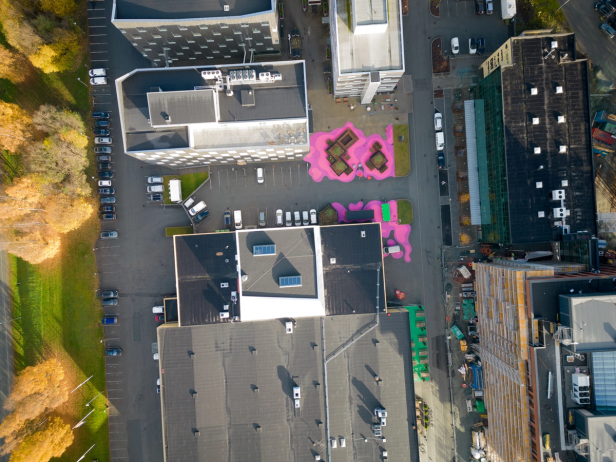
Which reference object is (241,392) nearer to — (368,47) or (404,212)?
(404,212)

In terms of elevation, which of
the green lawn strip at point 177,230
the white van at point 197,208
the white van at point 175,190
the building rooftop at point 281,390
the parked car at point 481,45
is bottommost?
the building rooftop at point 281,390

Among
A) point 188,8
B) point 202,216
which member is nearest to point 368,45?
point 188,8

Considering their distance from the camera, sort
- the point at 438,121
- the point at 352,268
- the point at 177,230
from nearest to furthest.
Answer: the point at 352,268, the point at 438,121, the point at 177,230

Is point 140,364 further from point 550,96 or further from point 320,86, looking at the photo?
point 550,96

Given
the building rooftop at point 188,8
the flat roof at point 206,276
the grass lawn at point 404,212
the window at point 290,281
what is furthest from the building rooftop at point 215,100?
the window at point 290,281

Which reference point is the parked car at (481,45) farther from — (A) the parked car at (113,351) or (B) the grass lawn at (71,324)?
(A) the parked car at (113,351)
